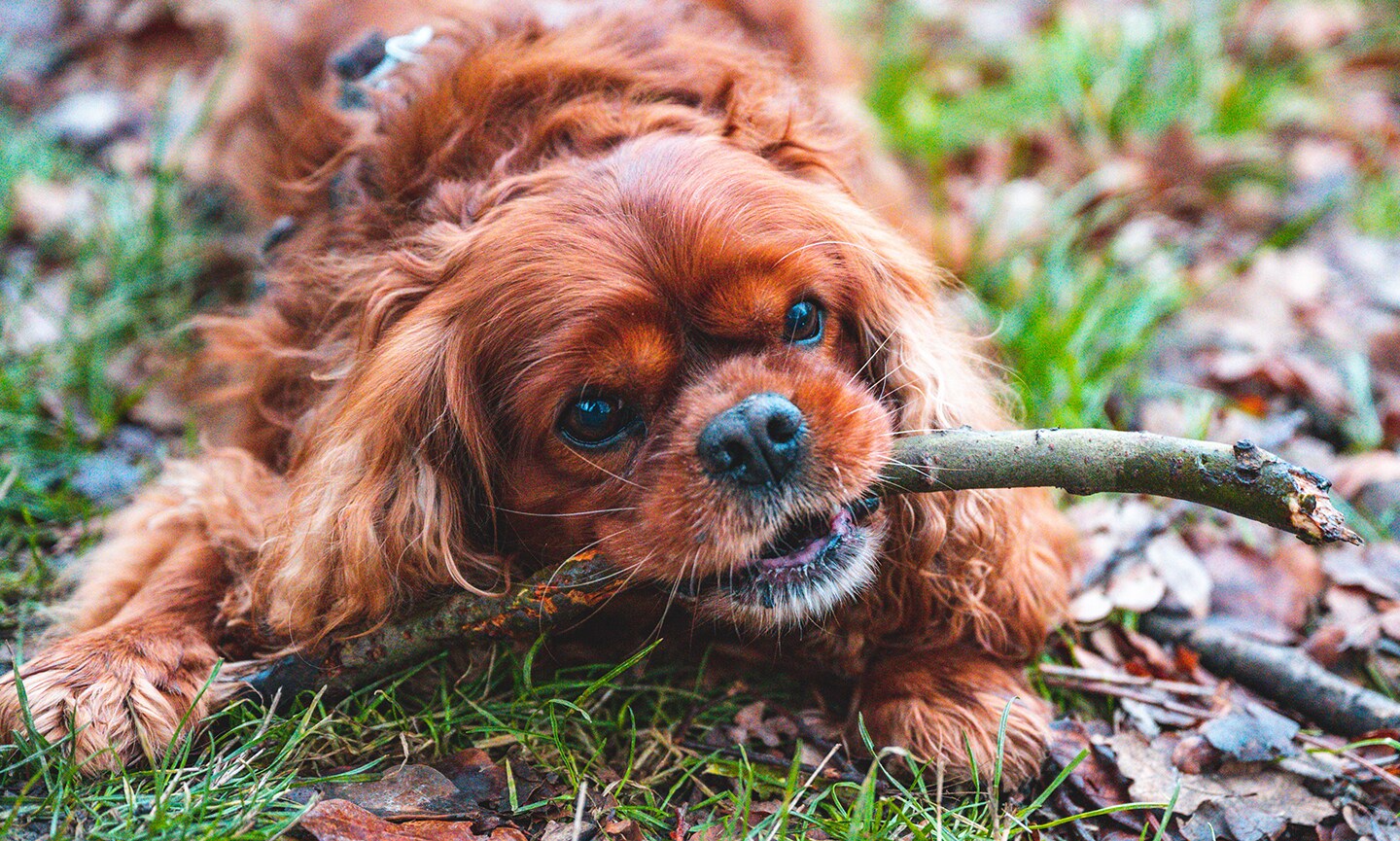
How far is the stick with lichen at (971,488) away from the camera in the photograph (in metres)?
1.80

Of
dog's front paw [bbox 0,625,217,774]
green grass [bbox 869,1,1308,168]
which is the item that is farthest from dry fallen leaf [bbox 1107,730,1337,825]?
green grass [bbox 869,1,1308,168]

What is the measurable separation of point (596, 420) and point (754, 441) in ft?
1.14

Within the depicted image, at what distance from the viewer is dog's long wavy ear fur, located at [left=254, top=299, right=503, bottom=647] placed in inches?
93.7

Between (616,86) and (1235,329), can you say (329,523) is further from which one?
(1235,329)

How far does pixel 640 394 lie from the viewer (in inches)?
89.4

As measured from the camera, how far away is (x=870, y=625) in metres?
2.69

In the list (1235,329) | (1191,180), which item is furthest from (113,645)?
(1191,180)

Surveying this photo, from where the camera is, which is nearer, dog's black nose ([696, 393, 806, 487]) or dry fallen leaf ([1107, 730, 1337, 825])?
dog's black nose ([696, 393, 806, 487])

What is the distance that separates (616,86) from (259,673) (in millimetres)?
1567

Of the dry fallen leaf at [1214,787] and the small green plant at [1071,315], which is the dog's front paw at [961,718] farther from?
the small green plant at [1071,315]

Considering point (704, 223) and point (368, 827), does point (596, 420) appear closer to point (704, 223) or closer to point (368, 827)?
point (704, 223)

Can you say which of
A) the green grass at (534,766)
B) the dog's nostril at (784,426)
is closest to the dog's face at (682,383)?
the dog's nostril at (784,426)

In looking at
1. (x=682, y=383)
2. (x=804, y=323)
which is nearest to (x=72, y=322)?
(x=682, y=383)

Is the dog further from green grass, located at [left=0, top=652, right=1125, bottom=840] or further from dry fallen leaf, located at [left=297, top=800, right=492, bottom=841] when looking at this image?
dry fallen leaf, located at [left=297, top=800, right=492, bottom=841]
